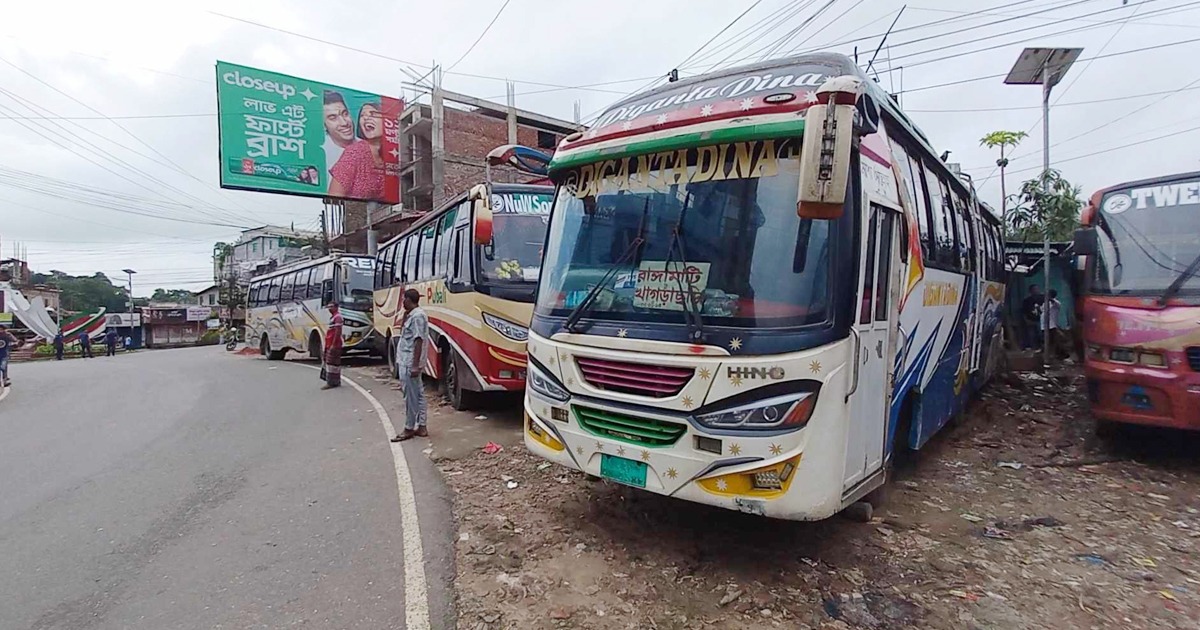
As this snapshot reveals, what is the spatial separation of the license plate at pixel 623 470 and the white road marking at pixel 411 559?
123cm

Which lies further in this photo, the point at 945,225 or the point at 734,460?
the point at 945,225

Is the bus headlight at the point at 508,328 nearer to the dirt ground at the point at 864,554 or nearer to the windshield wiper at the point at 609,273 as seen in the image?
the dirt ground at the point at 864,554

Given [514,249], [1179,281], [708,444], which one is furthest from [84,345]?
[1179,281]

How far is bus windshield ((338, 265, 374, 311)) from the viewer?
17.8 meters

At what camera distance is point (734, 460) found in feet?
11.7

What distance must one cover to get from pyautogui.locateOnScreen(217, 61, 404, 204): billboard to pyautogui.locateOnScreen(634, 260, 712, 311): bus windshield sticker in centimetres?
2632

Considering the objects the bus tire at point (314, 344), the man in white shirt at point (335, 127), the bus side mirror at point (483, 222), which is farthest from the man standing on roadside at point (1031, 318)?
the man in white shirt at point (335, 127)

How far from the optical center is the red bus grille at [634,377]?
3750 millimetres

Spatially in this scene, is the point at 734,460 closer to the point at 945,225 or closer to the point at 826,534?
the point at 826,534

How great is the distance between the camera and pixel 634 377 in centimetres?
390

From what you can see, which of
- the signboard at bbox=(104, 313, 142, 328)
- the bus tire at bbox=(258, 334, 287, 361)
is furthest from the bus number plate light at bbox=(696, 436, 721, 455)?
the signboard at bbox=(104, 313, 142, 328)

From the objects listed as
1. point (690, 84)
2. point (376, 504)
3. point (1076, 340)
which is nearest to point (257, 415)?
point (376, 504)

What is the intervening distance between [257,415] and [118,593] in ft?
21.8

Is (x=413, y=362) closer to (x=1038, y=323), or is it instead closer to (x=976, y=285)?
(x=976, y=285)
